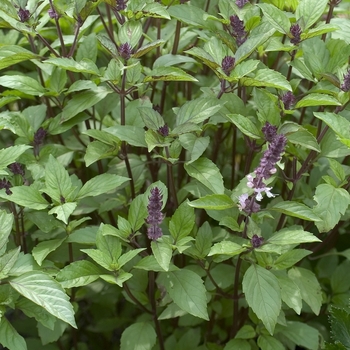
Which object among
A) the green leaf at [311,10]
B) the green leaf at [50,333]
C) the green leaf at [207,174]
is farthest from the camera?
the green leaf at [50,333]

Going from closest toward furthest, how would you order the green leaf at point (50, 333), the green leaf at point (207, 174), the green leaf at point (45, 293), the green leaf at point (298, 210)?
the green leaf at point (45, 293)
the green leaf at point (298, 210)
the green leaf at point (207, 174)
the green leaf at point (50, 333)

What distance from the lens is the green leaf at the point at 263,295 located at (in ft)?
4.13

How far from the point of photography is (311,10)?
1466 mm

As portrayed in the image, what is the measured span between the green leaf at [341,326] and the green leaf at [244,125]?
527mm

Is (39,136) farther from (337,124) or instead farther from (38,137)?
(337,124)

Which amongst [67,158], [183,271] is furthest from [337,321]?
[67,158]

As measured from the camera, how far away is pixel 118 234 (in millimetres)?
1329

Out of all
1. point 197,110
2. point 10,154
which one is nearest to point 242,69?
point 197,110

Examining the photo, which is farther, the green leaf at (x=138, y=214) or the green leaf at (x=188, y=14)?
the green leaf at (x=188, y=14)

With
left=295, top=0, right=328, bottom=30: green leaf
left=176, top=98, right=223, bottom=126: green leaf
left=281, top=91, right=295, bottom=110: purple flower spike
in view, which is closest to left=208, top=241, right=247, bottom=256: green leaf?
left=176, top=98, right=223, bottom=126: green leaf

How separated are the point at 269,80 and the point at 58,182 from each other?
58cm

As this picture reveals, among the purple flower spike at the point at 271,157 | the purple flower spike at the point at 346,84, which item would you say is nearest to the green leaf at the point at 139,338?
the purple flower spike at the point at 271,157

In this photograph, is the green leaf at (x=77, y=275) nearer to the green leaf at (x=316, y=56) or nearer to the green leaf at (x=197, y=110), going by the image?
the green leaf at (x=197, y=110)

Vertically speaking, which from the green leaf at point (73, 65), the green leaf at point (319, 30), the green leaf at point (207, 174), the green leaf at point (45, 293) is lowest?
the green leaf at point (45, 293)
